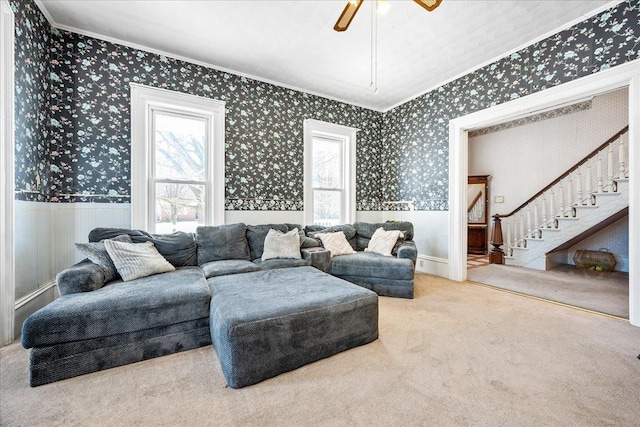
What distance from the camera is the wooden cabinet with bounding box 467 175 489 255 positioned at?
639cm

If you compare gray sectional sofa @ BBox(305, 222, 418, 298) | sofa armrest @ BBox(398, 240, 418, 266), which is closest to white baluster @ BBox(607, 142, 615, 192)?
gray sectional sofa @ BBox(305, 222, 418, 298)

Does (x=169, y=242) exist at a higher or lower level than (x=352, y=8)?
lower

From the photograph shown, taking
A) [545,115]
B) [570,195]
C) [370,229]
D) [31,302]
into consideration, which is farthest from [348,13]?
[545,115]

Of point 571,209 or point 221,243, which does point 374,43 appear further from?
point 571,209

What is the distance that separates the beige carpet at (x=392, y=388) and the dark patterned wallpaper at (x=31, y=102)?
143 centimetres

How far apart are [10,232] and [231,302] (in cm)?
186

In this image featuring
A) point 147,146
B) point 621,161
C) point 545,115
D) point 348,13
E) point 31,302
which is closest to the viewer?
point 348,13

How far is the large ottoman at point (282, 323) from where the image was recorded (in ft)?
5.04

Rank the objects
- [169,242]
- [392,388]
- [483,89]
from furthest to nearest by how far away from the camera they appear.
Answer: [483,89] → [169,242] → [392,388]

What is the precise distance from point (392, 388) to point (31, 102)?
382 centimetres

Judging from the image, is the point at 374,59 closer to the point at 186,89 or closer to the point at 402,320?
the point at 186,89

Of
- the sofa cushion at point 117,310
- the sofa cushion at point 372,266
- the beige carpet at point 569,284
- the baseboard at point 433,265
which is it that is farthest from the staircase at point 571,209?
the sofa cushion at point 117,310

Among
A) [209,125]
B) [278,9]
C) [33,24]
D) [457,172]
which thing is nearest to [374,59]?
[278,9]

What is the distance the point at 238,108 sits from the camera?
366 centimetres
